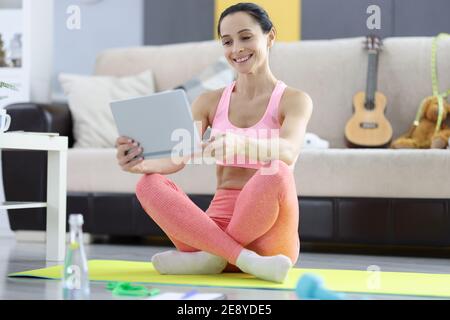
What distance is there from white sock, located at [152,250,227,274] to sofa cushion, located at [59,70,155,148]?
162cm

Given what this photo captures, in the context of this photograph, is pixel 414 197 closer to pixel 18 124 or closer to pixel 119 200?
pixel 119 200

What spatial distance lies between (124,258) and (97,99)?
1.22 m

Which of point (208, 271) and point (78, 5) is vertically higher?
point (78, 5)

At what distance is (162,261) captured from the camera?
2.05 metres

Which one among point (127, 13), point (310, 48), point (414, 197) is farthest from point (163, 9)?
point (414, 197)

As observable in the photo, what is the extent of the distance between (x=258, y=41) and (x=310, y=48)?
166 centimetres

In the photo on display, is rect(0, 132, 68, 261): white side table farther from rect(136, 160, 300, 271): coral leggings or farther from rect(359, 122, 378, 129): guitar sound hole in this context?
rect(359, 122, 378, 129): guitar sound hole

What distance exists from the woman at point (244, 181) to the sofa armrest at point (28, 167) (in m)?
1.32

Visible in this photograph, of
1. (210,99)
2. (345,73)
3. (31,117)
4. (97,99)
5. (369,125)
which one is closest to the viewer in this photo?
(210,99)

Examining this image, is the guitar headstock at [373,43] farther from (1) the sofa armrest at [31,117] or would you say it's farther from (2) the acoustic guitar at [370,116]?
(1) the sofa armrest at [31,117]

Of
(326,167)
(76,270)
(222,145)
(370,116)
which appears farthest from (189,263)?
(370,116)

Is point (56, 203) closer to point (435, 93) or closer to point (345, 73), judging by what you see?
point (345, 73)

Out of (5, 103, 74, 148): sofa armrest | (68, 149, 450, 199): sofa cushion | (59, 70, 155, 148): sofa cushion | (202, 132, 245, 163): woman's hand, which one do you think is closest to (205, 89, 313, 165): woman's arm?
(202, 132, 245, 163): woman's hand

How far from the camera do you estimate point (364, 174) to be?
9.62 feet
